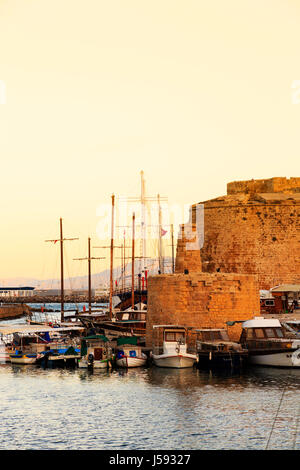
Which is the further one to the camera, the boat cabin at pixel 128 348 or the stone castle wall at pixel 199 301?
the stone castle wall at pixel 199 301

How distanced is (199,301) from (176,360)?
3.80 m

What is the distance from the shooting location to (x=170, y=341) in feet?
94.4

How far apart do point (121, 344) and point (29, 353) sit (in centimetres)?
453

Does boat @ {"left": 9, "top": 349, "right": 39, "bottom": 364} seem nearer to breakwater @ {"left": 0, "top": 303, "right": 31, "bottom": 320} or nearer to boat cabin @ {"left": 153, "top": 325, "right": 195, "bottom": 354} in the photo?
boat cabin @ {"left": 153, "top": 325, "right": 195, "bottom": 354}

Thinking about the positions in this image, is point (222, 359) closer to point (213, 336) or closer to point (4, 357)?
point (213, 336)

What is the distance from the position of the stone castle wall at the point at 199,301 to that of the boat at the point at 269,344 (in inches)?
65.7

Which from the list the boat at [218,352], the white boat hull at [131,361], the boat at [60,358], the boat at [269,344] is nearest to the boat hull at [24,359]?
the boat at [60,358]

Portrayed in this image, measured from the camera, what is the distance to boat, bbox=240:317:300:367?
1062 inches

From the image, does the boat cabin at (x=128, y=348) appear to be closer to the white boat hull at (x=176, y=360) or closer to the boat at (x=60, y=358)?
the white boat hull at (x=176, y=360)

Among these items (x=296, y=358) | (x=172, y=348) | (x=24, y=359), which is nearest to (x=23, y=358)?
(x=24, y=359)

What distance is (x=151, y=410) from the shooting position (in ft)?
67.3

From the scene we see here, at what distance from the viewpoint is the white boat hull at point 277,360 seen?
26.9 metres
